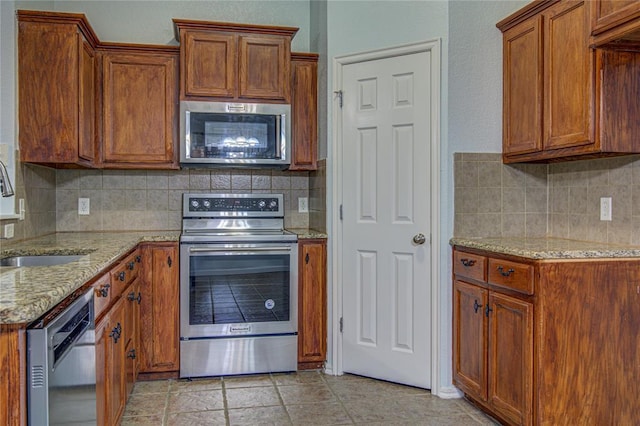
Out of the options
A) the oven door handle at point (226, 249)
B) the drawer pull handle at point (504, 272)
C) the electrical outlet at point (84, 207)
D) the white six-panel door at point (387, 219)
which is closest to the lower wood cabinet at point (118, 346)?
the oven door handle at point (226, 249)

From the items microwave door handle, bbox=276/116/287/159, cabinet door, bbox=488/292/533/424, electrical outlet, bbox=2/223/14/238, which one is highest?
microwave door handle, bbox=276/116/287/159

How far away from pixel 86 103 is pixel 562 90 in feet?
8.61

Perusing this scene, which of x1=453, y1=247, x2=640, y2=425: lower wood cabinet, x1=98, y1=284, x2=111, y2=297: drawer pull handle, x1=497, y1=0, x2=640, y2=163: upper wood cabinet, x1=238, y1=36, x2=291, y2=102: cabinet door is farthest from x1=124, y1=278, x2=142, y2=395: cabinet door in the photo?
x1=497, y1=0, x2=640, y2=163: upper wood cabinet

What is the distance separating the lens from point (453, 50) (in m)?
3.01

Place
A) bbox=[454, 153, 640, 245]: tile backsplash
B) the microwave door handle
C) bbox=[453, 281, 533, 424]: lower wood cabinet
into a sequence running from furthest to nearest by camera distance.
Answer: the microwave door handle
bbox=[454, 153, 640, 245]: tile backsplash
bbox=[453, 281, 533, 424]: lower wood cabinet

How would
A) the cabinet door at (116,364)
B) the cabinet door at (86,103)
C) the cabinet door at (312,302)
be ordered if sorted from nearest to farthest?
1. the cabinet door at (116,364)
2. the cabinet door at (86,103)
3. the cabinet door at (312,302)

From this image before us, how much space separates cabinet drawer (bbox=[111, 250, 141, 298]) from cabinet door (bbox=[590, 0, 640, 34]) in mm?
2373

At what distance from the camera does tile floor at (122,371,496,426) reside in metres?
2.69

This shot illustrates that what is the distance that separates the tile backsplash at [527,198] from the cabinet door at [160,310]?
174 centimetres

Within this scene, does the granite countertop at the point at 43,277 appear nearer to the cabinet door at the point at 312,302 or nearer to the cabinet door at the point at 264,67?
the cabinet door at the point at 312,302

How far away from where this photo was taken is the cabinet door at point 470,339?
8.71 ft

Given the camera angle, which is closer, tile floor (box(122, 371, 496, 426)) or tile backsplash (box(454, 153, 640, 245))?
tile floor (box(122, 371, 496, 426))

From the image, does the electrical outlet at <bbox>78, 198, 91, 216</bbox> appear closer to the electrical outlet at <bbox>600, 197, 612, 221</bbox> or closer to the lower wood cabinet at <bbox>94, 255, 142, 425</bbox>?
the lower wood cabinet at <bbox>94, 255, 142, 425</bbox>

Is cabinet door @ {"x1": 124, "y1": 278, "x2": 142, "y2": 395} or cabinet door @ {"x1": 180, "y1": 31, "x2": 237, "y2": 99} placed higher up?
cabinet door @ {"x1": 180, "y1": 31, "x2": 237, "y2": 99}
